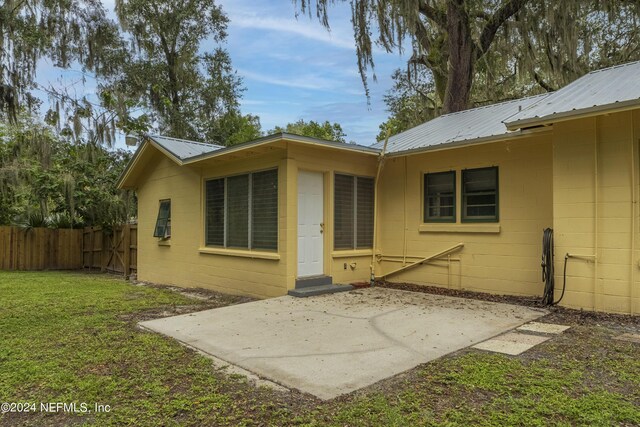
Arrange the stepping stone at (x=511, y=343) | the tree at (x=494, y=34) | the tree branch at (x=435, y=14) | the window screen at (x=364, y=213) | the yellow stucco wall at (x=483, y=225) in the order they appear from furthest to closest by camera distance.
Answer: the tree branch at (x=435, y=14)
the tree at (x=494, y=34)
the window screen at (x=364, y=213)
the yellow stucco wall at (x=483, y=225)
the stepping stone at (x=511, y=343)

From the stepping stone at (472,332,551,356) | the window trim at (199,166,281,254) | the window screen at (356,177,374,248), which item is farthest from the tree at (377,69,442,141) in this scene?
the stepping stone at (472,332,551,356)

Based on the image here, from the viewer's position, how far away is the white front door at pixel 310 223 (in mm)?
7598

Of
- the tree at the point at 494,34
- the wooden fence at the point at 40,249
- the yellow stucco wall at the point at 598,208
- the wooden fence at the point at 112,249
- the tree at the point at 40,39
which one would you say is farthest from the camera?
the wooden fence at the point at 40,249

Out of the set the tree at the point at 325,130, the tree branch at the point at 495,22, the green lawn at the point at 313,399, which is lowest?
the green lawn at the point at 313,399

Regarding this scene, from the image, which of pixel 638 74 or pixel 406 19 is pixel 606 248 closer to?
pixel 638 74

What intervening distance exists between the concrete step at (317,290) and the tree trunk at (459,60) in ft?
27.6

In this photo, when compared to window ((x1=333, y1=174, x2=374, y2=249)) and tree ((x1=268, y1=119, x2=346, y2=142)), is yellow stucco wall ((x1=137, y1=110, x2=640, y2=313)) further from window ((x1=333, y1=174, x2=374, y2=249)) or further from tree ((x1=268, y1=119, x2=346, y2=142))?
tree ((x1=268, y1=119, x2=346, y2=142))

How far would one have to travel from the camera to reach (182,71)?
65.9ft

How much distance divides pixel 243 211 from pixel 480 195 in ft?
14.6

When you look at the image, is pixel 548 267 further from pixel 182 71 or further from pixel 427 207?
pixel 182 71

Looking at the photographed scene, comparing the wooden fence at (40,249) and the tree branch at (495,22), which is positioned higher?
the tree branch at (495,22)

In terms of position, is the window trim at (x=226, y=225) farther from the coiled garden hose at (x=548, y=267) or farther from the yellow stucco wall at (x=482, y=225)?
the coiled garden hose at (x=548, y=267)

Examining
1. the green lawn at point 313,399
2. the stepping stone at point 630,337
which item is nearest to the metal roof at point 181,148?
the green lawn at point 313,399

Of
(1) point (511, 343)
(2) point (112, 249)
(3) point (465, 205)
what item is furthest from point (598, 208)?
(2) point (112, 249)
